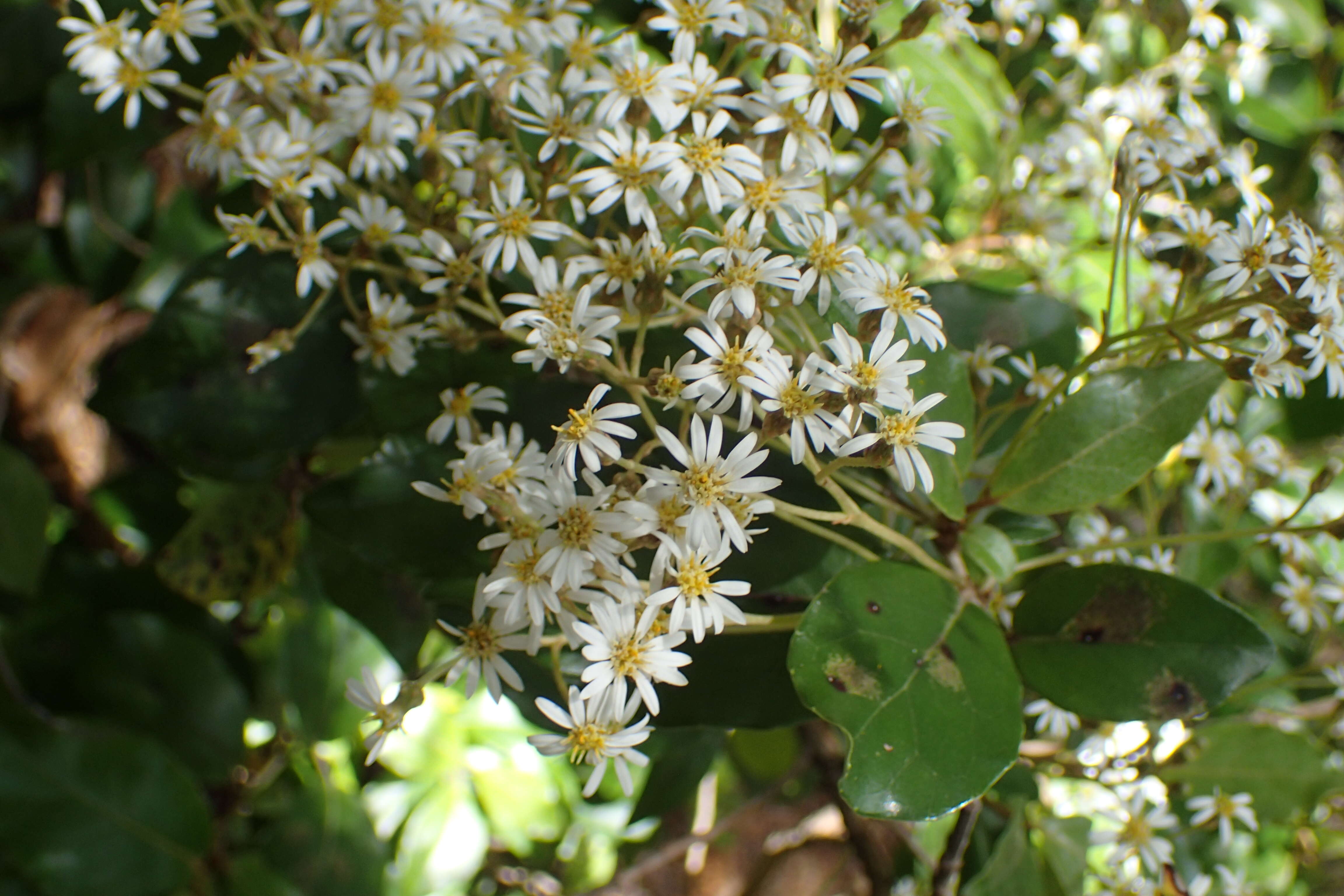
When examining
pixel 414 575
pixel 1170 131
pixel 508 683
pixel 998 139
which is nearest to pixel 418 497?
pixel 414 575

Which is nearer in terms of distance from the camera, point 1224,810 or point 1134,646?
point 1134,646

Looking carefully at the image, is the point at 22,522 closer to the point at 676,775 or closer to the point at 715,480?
the point at 676,775

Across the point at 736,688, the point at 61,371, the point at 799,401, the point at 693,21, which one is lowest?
the point at 61,371

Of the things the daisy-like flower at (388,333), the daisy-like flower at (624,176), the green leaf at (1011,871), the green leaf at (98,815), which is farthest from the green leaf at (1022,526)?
the green leaf at (98,815)

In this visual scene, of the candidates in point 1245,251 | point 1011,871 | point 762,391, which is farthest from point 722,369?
point 1011,871

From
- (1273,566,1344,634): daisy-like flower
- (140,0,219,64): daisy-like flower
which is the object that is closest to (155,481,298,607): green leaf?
(140,0,219,64): daisy-like flower

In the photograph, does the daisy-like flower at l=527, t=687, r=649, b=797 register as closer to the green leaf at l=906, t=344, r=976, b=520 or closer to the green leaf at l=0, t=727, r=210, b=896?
the green leaf at l=906, t=344, r=976, b=520
